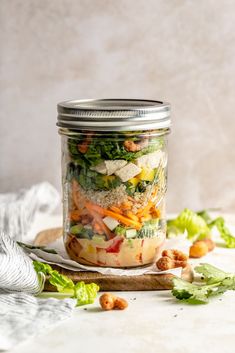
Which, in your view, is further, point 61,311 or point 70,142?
point 70,142

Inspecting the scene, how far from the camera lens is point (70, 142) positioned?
151cm

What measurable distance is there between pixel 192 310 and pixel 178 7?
0.98m

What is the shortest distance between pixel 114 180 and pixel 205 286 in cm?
27

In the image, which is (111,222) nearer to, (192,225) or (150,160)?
(150,160)

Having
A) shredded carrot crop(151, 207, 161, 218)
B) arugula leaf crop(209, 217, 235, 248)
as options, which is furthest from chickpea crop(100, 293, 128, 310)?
arugula leaf crop(209, 217, 235, 248)

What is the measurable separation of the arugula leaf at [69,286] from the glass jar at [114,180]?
0.09m

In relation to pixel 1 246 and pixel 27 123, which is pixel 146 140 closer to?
pixel 1 246

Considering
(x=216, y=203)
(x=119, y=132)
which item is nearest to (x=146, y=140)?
(x=119, y=132)

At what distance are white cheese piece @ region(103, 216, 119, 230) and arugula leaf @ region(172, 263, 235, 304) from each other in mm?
160

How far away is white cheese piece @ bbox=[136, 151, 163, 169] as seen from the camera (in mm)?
1469

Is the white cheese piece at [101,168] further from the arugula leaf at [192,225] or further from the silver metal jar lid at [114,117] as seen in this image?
the arugula leaf at [192,225]

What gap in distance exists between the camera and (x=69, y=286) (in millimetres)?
1442

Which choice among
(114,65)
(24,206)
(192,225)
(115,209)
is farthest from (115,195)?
(114,65)

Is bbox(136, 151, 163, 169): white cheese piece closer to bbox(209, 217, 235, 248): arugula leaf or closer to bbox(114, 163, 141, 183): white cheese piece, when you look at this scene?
bbox(114, 163, 141, 183): white cheese piece
